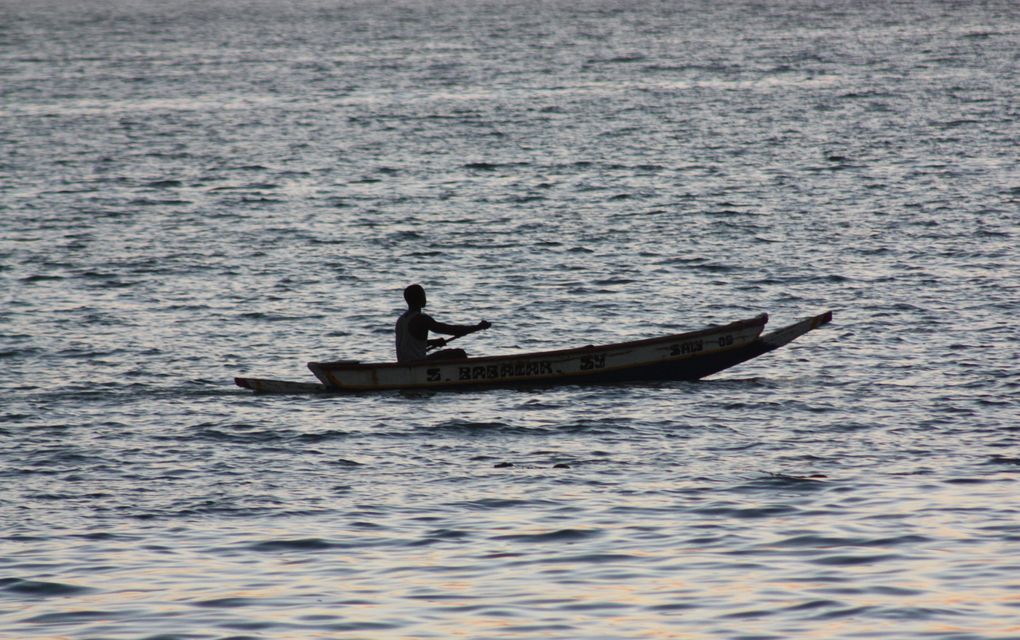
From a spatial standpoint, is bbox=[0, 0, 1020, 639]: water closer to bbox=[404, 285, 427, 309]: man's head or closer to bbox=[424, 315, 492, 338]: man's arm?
bbox=[424, 315, 492, 338]: man's arm

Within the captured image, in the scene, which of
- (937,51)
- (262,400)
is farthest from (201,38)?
(262,400)

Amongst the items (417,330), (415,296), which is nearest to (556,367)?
(417,330)

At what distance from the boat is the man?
0.32m

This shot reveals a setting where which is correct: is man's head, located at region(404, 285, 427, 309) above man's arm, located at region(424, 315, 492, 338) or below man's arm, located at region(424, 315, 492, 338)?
above

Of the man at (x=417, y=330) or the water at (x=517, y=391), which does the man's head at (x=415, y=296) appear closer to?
the man at (x=417, y=330)

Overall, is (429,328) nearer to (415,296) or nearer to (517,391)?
(415,296)

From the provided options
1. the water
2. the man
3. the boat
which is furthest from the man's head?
the water

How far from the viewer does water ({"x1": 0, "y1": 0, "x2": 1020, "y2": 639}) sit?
1451 centimetres

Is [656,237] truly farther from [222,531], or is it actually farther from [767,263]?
[222,531]

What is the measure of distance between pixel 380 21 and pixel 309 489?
143307 millimetres

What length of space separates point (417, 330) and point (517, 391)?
1802 millimetres

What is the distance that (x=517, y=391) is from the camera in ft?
78.1

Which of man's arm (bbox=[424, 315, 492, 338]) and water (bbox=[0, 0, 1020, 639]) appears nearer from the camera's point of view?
water (bbox=[0, 0, 1020, 639])

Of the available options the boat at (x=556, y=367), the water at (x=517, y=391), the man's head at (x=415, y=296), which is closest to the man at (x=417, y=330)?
the man's head at (x=415, y=296)
